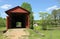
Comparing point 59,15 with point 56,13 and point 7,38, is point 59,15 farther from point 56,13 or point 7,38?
point 7,38

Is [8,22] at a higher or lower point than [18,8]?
lower

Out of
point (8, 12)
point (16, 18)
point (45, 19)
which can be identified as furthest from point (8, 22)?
point (45, 19)

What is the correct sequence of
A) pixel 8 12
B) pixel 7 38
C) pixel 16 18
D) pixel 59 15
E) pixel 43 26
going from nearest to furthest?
pixel 7 38 → pixel 8 12 → pixel 16 18 → pixel 43 26 → pixel 59 15

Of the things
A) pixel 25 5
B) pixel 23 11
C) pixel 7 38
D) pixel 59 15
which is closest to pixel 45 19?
pixel 25 5

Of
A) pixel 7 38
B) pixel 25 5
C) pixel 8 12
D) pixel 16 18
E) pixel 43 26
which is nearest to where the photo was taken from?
pixel 7 38

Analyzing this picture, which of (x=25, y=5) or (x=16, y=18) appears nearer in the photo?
(x=16, y=18)

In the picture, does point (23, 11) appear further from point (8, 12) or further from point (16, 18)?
→ point (16, 18)

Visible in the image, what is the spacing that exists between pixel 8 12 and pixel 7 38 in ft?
31.8

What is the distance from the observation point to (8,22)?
2745 centimetres

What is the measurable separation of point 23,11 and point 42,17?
14264mm

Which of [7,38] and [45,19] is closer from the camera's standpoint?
[7,38]

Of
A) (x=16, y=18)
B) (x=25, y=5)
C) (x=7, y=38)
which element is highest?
(x=25, y=5)

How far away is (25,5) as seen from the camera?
4309 centimetres

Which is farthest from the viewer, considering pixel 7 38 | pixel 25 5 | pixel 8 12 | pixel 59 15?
pixel 59 15
